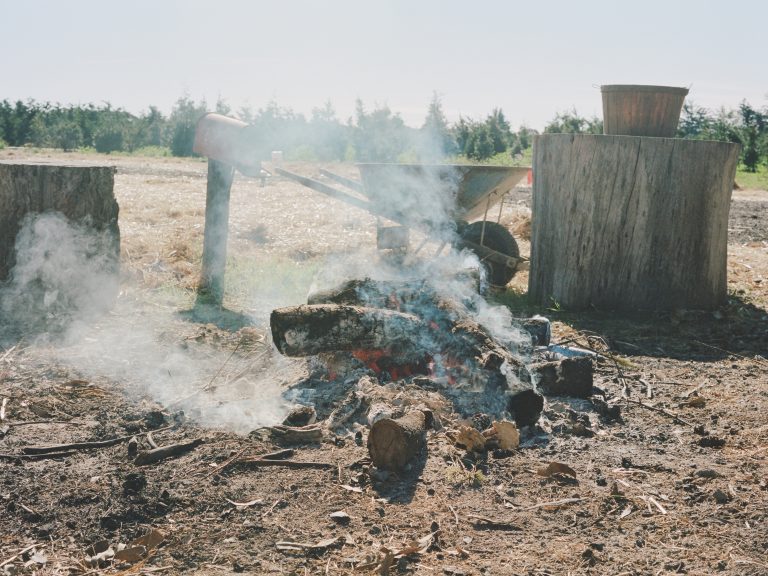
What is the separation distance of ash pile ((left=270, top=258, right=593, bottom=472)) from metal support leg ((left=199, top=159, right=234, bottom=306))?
89.9 inches

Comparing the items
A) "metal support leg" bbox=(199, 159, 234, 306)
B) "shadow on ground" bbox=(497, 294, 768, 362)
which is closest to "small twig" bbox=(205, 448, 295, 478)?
"shadow on ground" bbox=(497, 294, 768, 362)

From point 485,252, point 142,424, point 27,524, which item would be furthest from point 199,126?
point 27,524

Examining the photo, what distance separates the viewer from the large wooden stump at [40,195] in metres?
6.29

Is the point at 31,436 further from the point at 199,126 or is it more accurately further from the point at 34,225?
the point at 199,126

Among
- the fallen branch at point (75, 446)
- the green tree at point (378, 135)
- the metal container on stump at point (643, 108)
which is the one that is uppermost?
the green tree at point (378, 135)

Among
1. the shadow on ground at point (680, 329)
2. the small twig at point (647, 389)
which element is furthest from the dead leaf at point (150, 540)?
the shadow on ground at point (680, 329)

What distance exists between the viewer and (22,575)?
2650mm

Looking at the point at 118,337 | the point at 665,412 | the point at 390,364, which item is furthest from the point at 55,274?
the point at 665,412

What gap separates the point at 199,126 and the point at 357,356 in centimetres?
337

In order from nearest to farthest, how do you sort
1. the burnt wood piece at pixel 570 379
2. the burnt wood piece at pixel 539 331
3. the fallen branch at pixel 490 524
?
the fallen branch at pixel 490 524
the burnt wood piece at pixel 570 379
the burnt wood piece at pixel 539 331

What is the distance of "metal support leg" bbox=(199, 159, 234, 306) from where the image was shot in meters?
7.34

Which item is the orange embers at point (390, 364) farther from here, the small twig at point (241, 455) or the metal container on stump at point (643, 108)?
the metal container on stump at point (643, 108)

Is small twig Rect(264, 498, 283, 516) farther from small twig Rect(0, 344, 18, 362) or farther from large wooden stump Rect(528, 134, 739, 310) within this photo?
large wooden stump Rect(528, 134, 739, 310)

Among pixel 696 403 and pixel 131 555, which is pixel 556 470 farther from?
pixel 131 555
